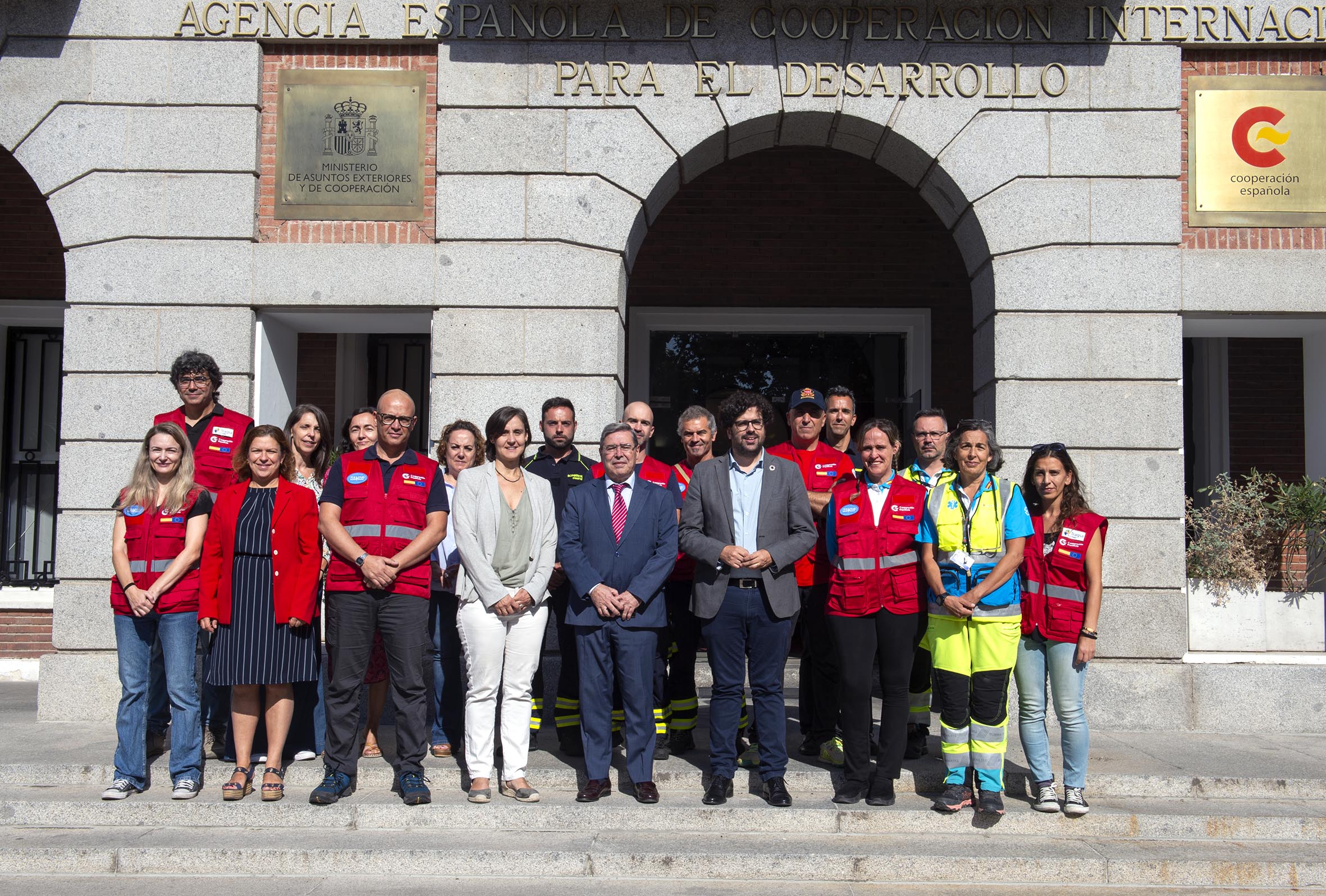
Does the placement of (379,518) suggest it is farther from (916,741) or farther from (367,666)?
(916,741)

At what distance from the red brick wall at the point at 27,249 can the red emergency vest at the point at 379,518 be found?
6.74 metres

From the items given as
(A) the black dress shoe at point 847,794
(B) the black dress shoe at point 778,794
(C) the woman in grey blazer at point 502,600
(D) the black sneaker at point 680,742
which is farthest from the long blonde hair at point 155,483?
(A) the black dress shoe at point 847,794

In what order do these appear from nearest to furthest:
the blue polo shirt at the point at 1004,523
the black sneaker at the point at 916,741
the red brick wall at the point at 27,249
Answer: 1. the blue polo shirt at the point at 1004,523
2. the black sneaker at the point at 916,741
3. the red brick wall at the point at 27,249

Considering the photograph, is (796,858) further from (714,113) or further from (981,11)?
(981,11)

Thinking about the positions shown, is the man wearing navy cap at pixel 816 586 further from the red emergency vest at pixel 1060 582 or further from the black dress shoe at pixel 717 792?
the red emergency vest at pixel 1060 582

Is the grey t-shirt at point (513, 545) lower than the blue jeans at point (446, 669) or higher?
higher

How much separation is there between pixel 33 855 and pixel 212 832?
2.66 feet

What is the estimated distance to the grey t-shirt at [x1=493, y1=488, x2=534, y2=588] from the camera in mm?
5844

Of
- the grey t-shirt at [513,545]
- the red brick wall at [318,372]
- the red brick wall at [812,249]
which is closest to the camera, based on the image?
the grey t-shirt at [513,545]

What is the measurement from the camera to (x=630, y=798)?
19.2 ft

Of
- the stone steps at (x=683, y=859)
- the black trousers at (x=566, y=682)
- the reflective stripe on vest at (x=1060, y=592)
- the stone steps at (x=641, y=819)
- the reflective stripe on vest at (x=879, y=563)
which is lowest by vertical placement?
the stone steps at (x=683, y=859)

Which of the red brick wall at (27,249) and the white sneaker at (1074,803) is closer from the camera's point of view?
the white sneaker at (1074,803)

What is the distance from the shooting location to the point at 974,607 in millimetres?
5641

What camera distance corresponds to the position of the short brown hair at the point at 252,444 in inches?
235
